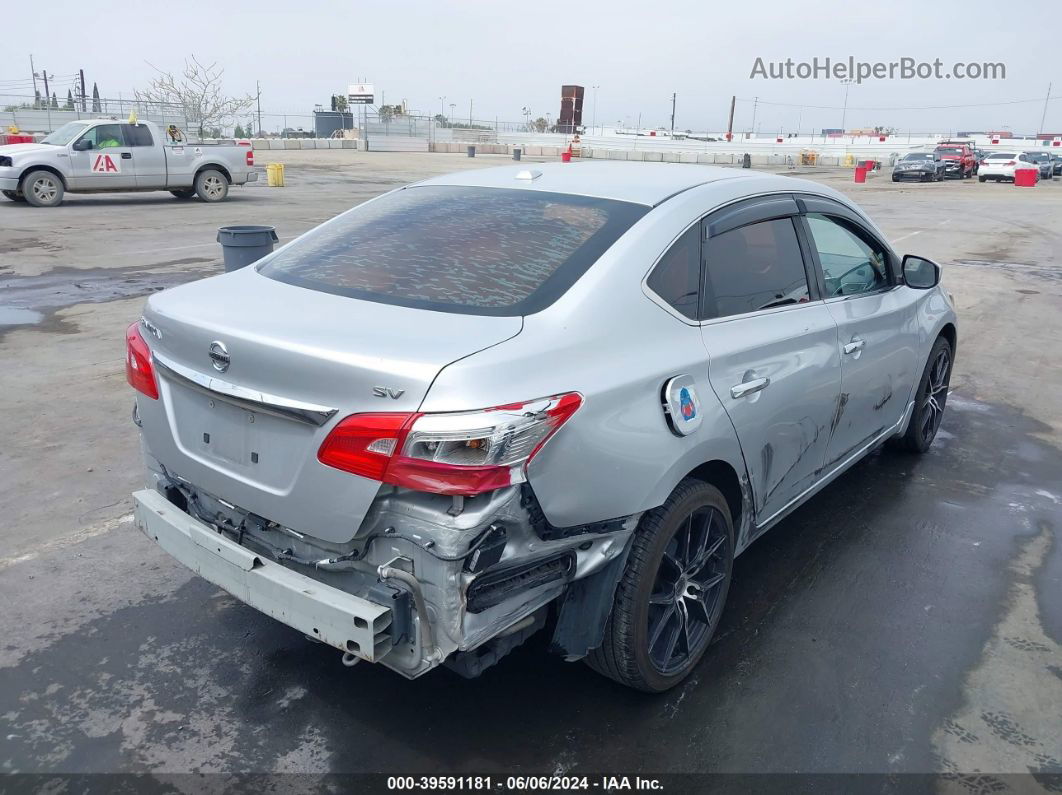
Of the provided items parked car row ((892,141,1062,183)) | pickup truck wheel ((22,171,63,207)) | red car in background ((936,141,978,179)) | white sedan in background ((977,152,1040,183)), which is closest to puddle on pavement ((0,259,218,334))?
pickup truck wheel ((22,171,63,207))

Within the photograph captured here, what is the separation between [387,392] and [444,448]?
217mm

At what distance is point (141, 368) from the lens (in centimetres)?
303

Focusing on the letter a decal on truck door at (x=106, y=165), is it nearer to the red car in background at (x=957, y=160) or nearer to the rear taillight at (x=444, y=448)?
the rear taillight at (x=444, y=448)

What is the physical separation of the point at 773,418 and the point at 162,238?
13.2 m

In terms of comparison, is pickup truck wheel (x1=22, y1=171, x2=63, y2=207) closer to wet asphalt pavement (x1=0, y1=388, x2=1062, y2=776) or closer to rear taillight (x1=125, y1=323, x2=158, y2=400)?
wet asphalt pavement (x1=0, y1=388, x2=1062, y2=776)

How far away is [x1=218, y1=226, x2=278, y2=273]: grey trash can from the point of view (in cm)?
708

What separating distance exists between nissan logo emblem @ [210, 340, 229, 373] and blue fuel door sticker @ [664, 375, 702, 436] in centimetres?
136

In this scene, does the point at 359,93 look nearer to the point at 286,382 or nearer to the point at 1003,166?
the point at 1003,166

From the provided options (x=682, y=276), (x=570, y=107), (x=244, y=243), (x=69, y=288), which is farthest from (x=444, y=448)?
(x=570, y=107)

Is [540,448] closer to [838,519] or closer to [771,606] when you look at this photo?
[771,606]

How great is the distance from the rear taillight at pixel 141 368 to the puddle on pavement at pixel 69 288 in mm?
5874

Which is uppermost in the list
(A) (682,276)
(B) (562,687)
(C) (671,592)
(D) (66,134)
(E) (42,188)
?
(D) (66,134)

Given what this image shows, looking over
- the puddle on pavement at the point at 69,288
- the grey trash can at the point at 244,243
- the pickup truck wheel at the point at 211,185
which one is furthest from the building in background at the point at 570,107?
the grey trash can at the point at 244,243

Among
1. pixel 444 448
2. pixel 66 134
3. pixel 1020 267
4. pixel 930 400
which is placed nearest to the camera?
pixel 444 448
